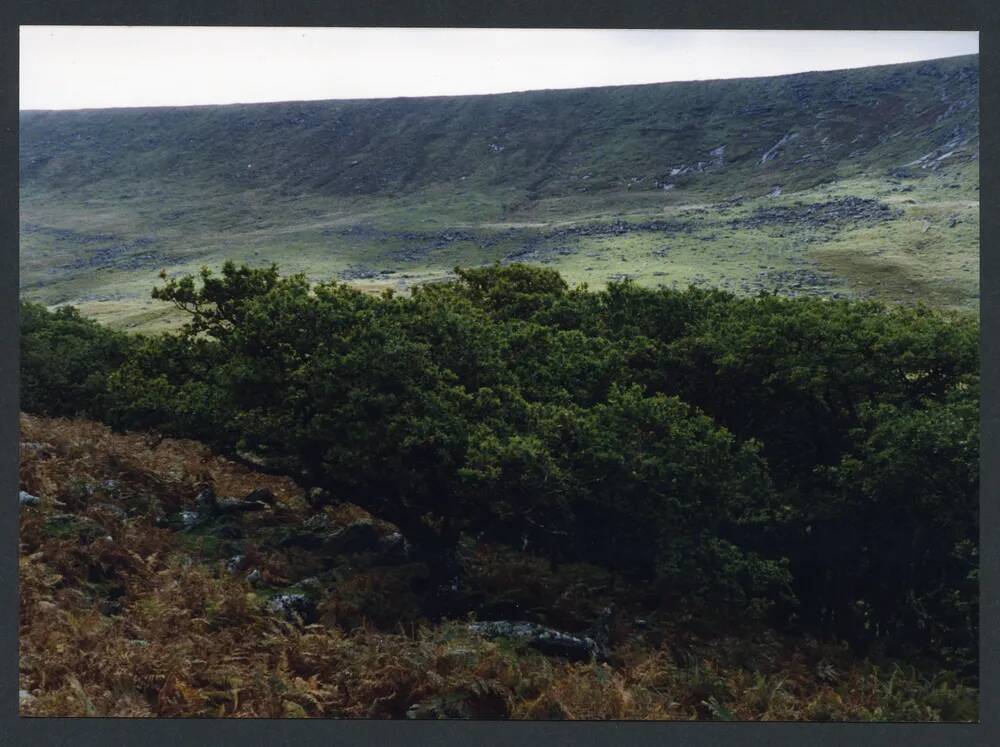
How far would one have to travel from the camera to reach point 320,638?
27.2ft

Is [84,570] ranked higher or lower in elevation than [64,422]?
lower

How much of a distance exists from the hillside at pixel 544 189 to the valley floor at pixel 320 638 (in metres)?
30.0

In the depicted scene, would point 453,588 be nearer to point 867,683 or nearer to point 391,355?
point 391,355

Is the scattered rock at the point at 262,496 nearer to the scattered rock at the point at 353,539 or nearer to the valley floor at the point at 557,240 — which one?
the scattered rock at the point at 353,539

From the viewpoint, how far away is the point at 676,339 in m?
12.7

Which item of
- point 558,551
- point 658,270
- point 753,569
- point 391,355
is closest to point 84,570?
point 391,355

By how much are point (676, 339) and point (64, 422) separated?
956 centimetres

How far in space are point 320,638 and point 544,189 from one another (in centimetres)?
4917

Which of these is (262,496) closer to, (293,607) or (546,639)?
(293,607)

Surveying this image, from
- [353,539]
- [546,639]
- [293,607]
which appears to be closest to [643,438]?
[546,639]

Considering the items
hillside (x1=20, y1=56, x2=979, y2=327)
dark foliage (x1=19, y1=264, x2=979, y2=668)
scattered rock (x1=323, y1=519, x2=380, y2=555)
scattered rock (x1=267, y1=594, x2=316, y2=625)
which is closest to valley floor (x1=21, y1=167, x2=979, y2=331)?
hillside (x1=20, y1=56, x2=979, y2=327)

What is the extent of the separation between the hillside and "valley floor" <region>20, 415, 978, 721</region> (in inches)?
1179

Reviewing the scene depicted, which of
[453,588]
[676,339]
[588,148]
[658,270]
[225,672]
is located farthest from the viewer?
[588,148]

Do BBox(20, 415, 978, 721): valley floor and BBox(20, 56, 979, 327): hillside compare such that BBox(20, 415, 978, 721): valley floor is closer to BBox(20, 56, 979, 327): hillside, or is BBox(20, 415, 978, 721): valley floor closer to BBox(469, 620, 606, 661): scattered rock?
BBox(469, 620, 606, 661): scattered rock
